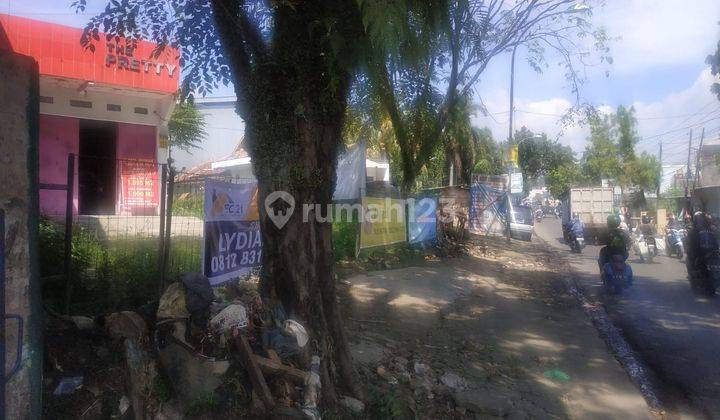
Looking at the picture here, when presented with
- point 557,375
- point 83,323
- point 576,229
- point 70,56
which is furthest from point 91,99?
point 576,229

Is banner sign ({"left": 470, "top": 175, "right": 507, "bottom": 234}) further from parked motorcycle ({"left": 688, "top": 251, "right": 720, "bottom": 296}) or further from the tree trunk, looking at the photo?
→ the tree trunk

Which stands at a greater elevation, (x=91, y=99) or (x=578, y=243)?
(x=91, y=99)

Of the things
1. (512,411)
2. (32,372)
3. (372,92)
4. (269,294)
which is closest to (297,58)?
(372,92)

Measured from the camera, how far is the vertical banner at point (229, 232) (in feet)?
20.8

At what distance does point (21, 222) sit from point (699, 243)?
1074 centimetres

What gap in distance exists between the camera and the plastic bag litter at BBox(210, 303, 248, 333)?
165 inches

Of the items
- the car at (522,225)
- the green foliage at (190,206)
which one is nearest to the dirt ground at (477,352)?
the green foliage at (190,206)

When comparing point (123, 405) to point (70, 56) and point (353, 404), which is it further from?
point (70, 56)

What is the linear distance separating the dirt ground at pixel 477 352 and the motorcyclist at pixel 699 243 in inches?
92.9

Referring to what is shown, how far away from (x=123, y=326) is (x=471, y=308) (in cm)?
Result: 600

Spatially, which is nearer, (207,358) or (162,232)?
(207,358)

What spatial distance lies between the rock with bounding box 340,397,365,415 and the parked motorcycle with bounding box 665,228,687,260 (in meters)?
14.1

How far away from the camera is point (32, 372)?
3.15 m

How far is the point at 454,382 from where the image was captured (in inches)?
214
